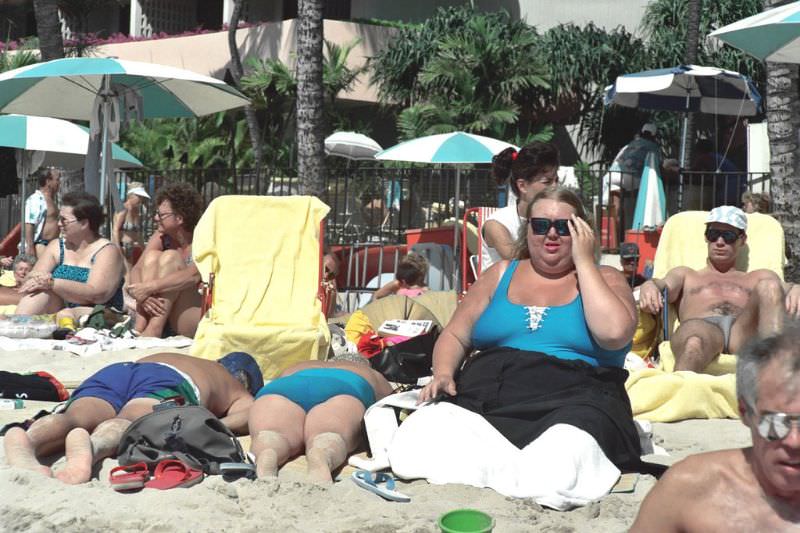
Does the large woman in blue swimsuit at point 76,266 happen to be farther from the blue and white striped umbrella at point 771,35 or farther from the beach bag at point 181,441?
the blue and white striped umbrella at point 771,35

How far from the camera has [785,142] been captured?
A: 967cm

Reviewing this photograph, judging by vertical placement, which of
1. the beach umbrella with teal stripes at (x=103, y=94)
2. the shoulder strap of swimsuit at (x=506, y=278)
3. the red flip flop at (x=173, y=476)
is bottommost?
the red flip flop at (x=173, y=476)

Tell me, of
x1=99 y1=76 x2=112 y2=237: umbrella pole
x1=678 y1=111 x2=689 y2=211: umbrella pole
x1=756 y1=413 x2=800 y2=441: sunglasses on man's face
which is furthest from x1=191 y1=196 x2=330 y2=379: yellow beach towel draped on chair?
x1=678 y1=111 x2=689 y2=211: umbrella pole

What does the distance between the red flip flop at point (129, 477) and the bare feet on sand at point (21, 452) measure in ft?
0.89

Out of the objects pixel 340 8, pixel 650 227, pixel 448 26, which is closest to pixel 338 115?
pixel 448 26

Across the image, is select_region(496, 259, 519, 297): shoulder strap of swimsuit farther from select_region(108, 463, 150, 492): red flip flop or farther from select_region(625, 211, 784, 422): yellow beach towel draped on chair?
select_region(108, 463, 150, 492): red flip flop

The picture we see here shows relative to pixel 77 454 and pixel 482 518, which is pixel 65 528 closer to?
pixel 77 454

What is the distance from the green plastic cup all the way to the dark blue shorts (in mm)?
1837

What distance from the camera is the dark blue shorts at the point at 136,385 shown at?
478 cm

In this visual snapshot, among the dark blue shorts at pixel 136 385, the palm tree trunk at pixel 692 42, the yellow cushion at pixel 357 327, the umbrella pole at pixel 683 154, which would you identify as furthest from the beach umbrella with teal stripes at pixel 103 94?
the palm tree trunk at pixel 692 42

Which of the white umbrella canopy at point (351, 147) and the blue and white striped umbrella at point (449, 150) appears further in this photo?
the white umbrella canopy at point (351, 147)

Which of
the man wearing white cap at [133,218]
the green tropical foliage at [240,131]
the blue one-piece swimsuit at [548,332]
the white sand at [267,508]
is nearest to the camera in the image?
the white sand at [267,508]

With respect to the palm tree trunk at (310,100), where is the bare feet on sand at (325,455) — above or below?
below

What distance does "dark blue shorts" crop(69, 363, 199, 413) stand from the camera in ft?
15.7
